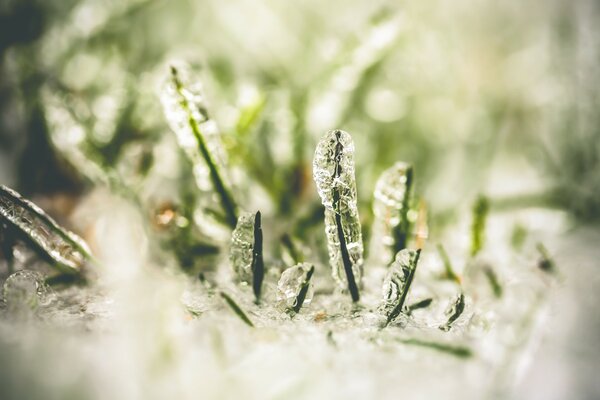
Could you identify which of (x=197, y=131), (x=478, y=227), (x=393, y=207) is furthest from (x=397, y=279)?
(x=197, y=131)

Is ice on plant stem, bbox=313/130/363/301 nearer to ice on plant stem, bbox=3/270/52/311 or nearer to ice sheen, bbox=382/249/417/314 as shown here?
ice sheen, bbox=382/249/417/314

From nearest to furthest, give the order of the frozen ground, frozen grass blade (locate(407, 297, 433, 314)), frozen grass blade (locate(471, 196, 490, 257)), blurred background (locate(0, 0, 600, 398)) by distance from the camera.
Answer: the frozen ground, frozen grass blade (locate(407, 297, 433, 314)), frozen grass blade (locate(471, 196, 490, 257)), blurred background (locate(0, 0, 600, 398))

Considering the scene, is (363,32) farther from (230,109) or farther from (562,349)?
(562,349)

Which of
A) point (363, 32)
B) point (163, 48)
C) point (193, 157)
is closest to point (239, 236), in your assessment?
point (193, 157)

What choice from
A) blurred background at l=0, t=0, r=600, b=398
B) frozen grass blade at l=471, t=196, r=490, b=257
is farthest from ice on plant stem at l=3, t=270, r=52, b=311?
frozen grass blade at l=471, t=196, r=490, b=257

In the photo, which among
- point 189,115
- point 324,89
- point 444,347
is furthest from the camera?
point 324,89

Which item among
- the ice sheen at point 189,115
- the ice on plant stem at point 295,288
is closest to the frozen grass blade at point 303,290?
the ice on plant stem at point 295,288

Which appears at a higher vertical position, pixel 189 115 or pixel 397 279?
pixel 189 115

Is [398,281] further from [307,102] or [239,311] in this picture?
[307,102]

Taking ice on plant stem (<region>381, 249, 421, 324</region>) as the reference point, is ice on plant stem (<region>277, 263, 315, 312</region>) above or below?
above
